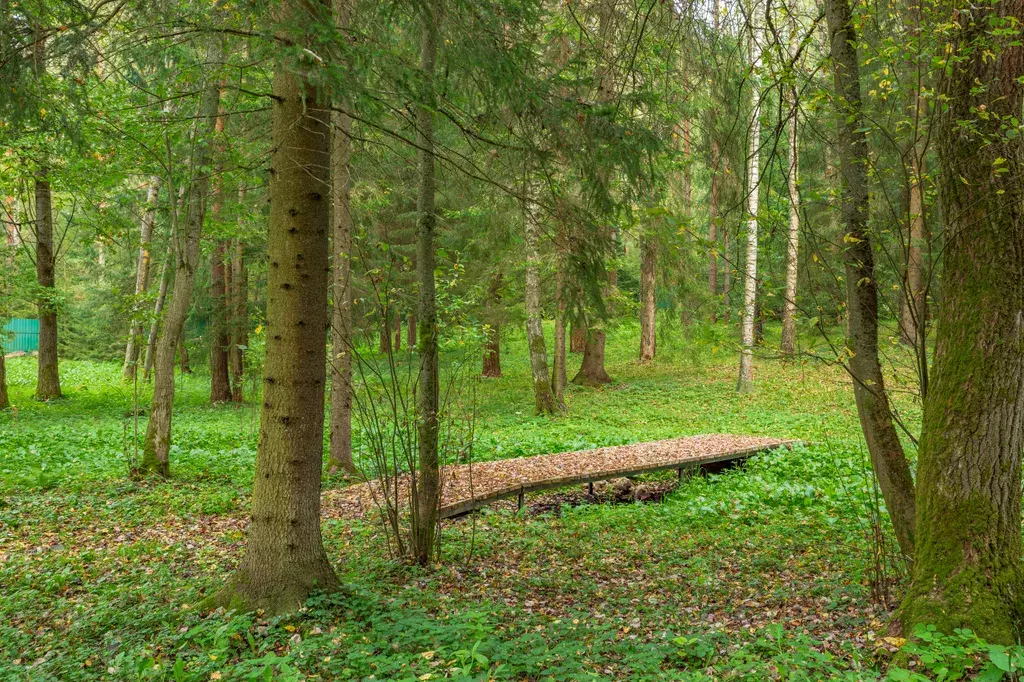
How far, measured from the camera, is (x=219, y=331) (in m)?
16.4

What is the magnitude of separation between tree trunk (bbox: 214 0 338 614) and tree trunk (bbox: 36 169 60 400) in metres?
10.6

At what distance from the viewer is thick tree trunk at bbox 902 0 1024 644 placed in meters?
3.46

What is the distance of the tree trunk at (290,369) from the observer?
4172mm

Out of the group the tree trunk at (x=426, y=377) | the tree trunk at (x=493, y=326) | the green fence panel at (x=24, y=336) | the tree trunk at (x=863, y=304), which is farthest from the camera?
the green fence panel at (x=24, y=336)

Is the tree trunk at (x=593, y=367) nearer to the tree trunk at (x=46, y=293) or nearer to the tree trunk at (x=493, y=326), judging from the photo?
the tree trunk at (x=493, y=326)

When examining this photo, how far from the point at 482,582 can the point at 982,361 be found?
3.66 metres

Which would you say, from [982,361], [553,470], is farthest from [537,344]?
[982,361]

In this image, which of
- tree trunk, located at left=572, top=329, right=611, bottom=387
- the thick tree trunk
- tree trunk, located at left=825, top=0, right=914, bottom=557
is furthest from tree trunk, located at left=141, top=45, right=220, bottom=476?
tree trunk, located at left=572, top=329, right=611, bottom=387

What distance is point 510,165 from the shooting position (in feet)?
17.8

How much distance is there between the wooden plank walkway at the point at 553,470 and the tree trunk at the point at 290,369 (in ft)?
6.76

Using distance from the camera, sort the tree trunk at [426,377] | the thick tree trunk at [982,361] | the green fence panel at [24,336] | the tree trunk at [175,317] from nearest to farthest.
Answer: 1. the thick tree trunk at [982,361]
2. the tree trunk at [426,377]
3. the tree trunk at [175,317]
4. the green fence panel at [24,336]

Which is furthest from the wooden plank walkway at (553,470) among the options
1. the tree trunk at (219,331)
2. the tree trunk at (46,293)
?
the tree trunk at (219,331)

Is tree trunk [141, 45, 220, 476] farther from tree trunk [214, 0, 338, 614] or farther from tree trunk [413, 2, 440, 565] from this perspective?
tree trunk [214, 0, 338, 614]

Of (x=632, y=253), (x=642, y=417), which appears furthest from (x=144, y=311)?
(x=632, y=253)
